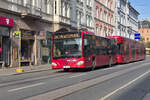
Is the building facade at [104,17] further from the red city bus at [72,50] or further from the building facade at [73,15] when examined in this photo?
the red city bus at [72,50]

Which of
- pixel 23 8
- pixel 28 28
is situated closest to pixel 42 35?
pixel 28 28

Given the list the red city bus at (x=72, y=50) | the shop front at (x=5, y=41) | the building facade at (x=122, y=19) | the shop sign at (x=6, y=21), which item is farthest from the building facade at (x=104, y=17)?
the red city bus at (x=72, y=50)

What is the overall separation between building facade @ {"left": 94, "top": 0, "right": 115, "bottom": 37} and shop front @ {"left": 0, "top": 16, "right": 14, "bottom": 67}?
2716cm

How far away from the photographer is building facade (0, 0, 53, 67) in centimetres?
2478

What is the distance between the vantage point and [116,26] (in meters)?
66.3

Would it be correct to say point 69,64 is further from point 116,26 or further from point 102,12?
point 116,26

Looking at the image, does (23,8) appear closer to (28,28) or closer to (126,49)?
(28,28)

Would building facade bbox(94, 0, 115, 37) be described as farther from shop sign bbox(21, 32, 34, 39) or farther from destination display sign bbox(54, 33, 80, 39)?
destination display sign bbox(54, 33, 80, 39)

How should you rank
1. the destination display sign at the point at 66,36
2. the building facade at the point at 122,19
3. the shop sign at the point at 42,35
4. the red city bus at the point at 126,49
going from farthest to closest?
1. the building facade at the point at 122,19
2. the red city bus at the point at 126,49
3. the shop sign at the point at 42,35
4. the destination display sign at the point at 66,36

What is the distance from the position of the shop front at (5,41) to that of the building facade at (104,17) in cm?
2716

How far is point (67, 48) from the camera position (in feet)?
63.8

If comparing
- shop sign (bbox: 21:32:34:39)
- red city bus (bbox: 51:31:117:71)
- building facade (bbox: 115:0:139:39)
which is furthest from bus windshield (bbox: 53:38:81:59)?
building facade (bbox: 115:0:139:39)

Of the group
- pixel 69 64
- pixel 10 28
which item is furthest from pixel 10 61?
pixel 69 64

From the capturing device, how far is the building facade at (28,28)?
24.8 m
